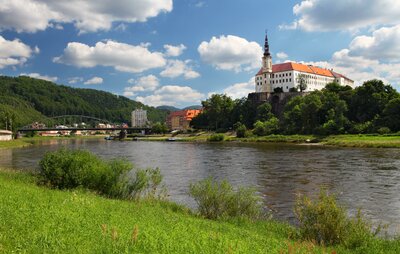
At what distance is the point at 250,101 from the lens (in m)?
147

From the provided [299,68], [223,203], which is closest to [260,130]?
[299,68]

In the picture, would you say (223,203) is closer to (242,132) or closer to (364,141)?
(364,141)

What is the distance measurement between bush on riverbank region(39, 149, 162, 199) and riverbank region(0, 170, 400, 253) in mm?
5488

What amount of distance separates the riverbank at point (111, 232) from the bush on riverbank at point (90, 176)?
5488 mm

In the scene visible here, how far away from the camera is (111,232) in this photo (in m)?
9.49

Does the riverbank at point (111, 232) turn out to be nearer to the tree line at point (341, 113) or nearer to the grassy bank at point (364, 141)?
the grassy bank at point (364, 141)

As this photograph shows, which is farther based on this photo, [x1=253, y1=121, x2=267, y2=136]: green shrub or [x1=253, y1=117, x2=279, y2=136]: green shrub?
[x1=253, y1=121, x2=267, y2=136]: green shrub

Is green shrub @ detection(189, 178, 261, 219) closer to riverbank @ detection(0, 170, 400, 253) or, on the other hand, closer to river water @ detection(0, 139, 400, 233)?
riverbank @ detection(0, 170, 400, 253)

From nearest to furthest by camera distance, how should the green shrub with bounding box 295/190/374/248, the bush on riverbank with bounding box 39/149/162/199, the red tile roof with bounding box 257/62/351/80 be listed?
the green shrub with bounding box 295/190/374/248, the bush on riverbank with bounding box 39/149/162/199, the red tile roof with bounding box 257/62/351/80

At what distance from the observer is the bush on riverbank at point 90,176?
21.2 m

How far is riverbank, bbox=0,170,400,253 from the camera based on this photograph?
8422 millimetres

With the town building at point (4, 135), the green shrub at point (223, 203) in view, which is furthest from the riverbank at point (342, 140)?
the town building at point (4, 135)

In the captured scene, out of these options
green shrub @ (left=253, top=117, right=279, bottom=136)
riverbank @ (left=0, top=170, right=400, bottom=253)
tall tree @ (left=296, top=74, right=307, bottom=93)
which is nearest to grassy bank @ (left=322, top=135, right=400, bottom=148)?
green shrub @ (left=253, top=117, right=279, bottom=136)

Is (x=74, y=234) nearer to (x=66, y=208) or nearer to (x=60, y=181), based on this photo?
(x=66, y=208)
